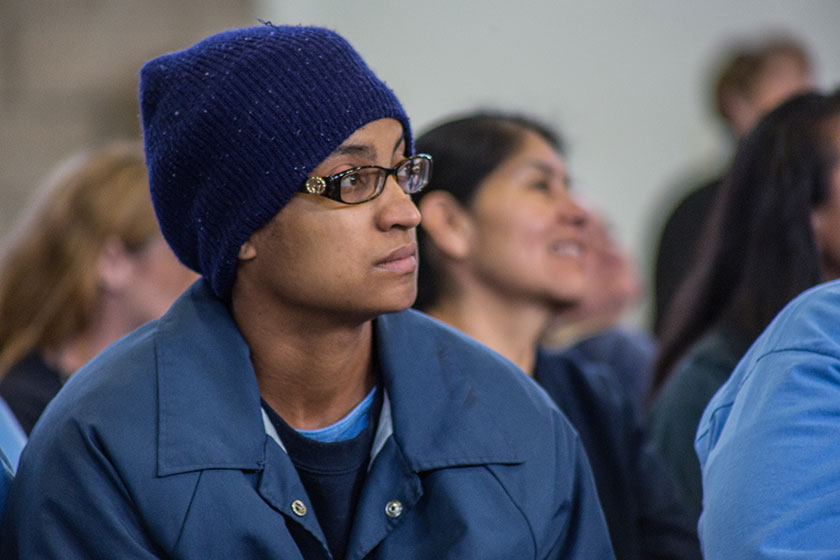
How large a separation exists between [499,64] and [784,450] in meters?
4.01

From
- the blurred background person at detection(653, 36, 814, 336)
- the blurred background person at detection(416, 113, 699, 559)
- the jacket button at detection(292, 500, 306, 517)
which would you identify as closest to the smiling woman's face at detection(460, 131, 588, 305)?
the blurred background person at detection(416, 113, 699, 559)

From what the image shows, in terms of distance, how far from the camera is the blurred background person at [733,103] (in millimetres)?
4047

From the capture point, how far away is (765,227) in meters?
2.45

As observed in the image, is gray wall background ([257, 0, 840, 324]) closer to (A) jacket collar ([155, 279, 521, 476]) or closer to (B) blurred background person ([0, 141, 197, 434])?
(B) blurred background person ([0, 141, 197, 434])

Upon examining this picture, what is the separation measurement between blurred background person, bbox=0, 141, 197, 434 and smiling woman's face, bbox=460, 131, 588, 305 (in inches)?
35.3

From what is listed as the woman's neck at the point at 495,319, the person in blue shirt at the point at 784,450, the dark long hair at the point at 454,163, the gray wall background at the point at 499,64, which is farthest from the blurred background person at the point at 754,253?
the gray wall background at the point at 499,64

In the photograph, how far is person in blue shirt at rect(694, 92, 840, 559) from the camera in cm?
140

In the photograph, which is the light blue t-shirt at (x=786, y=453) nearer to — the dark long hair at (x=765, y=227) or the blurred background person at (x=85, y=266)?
the dark long hair at (x=765, y=227)

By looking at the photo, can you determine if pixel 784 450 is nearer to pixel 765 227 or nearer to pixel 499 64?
pixel 765 227

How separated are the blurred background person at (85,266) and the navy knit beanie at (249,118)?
49.2 inches

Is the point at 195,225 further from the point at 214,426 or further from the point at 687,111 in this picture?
the point at 687,111

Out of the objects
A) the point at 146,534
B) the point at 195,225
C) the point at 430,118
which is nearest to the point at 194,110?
the point at 195,225

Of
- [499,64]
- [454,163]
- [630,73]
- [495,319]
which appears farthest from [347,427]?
[630,73]

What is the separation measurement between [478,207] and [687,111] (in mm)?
3381
